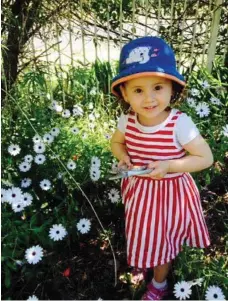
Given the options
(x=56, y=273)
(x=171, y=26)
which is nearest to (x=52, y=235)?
(x=56, y=273)

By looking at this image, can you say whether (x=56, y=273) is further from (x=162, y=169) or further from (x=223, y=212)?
(x=223, y=212)

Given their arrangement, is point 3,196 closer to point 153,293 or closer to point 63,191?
point 63,191

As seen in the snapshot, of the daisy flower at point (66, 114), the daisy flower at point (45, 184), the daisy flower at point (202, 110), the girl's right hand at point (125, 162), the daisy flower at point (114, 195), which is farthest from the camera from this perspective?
the daisy flower at point (66, 114)

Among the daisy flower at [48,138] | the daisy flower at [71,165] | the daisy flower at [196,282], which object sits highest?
the daisy flower at [48,138]

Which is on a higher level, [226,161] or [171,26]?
[171,26]

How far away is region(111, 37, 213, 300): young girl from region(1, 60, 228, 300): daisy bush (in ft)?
0.38

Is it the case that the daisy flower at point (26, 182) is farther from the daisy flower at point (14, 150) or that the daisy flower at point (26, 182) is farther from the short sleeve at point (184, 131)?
the short sleeve at point (184, 131)

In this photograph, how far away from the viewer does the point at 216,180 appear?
2.69m

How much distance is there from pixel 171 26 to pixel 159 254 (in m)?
1.99

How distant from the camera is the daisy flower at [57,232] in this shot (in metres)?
2.11

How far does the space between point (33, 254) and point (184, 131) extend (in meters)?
0.84

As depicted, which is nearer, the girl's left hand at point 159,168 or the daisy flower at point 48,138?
the girl's left hand at point 159,168

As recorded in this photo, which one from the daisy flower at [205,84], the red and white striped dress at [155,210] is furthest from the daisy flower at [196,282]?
the daisy flower at [205,84]

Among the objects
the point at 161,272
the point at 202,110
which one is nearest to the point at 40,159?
the point at 161,272
